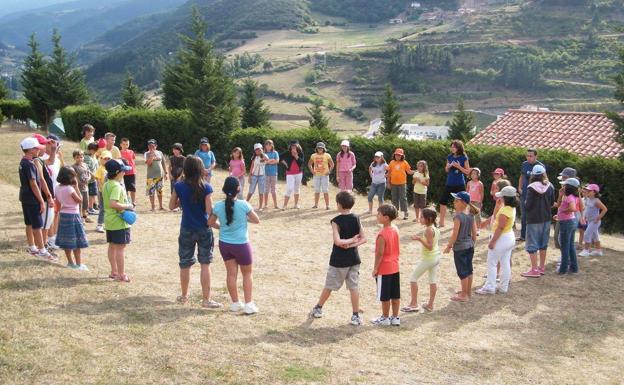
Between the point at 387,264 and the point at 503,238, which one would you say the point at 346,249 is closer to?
the point at 387,264

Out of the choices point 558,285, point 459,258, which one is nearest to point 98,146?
point 459,258

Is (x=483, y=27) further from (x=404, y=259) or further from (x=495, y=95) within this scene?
(x=404, y=259)

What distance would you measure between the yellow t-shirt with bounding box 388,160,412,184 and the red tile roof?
11593 mm

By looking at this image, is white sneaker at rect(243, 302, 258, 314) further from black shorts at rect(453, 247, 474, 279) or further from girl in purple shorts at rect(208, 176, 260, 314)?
black shorts at rect(453, 247, 474, 279)

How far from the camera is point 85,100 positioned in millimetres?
40188

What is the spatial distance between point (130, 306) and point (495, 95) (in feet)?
364

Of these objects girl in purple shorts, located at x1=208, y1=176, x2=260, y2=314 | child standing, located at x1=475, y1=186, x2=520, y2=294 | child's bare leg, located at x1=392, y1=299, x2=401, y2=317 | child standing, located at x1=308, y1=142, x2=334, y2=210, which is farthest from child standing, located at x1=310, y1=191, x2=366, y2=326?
child standing, located at x1=308, y1=142, x2=334, y2=210

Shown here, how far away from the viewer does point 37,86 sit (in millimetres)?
39750

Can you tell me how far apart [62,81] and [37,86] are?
1741mm

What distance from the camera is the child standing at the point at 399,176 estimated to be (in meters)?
14.6

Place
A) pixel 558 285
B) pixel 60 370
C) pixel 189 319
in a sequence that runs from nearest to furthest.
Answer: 1. pixel 60 370
2. pixel 189 319
3. pixel 558 285

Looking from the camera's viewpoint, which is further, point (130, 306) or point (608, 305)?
point (608, 305)

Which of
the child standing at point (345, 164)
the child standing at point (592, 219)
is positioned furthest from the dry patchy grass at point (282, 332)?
the child standing at point (345, 164)

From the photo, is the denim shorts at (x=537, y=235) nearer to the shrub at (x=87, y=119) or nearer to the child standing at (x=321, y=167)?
the child standing at (x=321, y=167)
